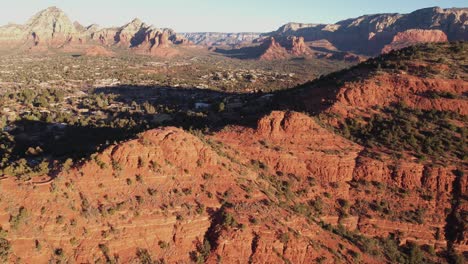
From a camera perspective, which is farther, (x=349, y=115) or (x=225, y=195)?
(x=349, y=115)

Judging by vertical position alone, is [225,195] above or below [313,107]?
below

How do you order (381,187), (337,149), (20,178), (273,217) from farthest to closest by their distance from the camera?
(337,149) → (381,187) → (273,217) → (20,178)

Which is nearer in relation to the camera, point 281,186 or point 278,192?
point 278,192

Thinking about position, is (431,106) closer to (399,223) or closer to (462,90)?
(462,90)

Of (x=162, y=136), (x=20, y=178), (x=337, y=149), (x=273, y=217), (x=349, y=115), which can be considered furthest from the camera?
(x=349, y=115)

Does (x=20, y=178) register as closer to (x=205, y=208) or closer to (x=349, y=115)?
(x=205, y=208)

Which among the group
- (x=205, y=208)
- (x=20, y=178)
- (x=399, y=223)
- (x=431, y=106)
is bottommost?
(x=399, y=223)

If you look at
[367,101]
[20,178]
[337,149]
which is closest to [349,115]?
[367,101]

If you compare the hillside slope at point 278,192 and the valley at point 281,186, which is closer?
the hillside slope at point 278,192

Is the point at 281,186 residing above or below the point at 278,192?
above

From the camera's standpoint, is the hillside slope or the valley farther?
the valley
